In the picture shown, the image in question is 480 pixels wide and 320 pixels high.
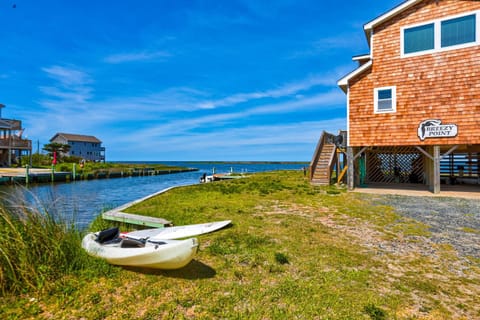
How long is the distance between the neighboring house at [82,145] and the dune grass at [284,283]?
238 feet

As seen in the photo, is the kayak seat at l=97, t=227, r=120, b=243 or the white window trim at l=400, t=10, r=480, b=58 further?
the white window trim at l=400, t=10, r=480, b=58

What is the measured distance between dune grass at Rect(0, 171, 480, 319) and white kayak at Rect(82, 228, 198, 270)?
21 cm

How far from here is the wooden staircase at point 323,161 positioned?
17.7 metres

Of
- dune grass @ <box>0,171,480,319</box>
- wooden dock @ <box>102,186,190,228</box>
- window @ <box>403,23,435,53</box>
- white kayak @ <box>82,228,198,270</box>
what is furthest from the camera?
window @ <box>403,23,435,53</box>

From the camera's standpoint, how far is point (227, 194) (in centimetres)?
1371

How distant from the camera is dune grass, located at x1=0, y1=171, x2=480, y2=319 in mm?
3616

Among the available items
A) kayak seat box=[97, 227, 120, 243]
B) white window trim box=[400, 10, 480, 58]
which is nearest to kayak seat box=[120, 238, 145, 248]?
kayak seat box=[97, 227, 120, 243]

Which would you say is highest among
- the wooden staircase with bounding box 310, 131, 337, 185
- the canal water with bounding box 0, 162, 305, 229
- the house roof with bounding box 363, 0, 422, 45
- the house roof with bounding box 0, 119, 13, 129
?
the house roof with bounding box 363, 0, 422, 45

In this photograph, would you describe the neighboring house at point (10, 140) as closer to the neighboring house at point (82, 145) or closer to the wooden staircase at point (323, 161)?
the neighboring house at point (82, 145)

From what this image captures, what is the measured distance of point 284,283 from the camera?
432cm

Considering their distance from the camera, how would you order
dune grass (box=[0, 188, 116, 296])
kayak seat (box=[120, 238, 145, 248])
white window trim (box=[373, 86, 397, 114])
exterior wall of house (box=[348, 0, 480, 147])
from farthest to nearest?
white window trim (box=[373, 86, 397, 114]), exterior wall of house (box=[348, 0, 480, 147]), kayak seat (box=[120, 238, 145, 248]), dune grass (box=[0, 188, 116, 296])

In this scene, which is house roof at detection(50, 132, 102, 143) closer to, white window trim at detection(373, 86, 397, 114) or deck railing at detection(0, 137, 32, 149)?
deck railing at detection(0, 137, 32, 149)

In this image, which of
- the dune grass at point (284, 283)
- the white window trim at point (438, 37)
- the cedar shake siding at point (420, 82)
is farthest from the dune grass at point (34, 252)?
the white window trim at point (438, 37)

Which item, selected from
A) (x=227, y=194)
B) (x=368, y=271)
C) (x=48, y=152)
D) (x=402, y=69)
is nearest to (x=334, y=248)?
(x=368, y=271)
